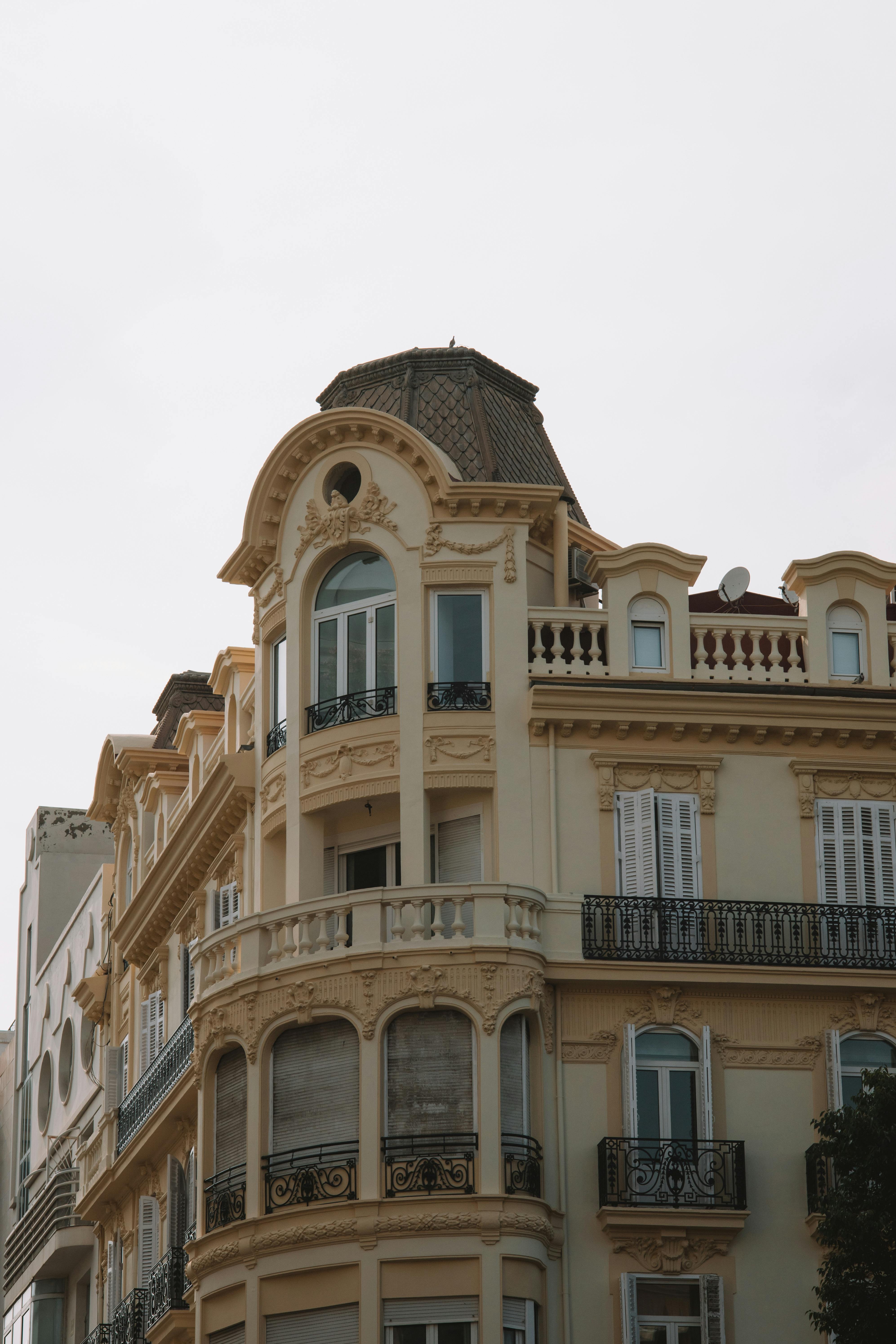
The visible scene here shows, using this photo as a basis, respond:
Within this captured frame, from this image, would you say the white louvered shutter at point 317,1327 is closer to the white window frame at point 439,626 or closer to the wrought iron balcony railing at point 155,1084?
the wrought iron balcony railing at point 155,1084

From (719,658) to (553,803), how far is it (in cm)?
337

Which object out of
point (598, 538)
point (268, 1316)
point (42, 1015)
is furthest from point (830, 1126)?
point (42, 1015)

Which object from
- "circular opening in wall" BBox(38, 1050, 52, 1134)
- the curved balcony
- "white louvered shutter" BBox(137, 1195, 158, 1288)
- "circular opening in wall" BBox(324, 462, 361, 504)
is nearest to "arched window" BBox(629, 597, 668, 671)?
the curved balcony

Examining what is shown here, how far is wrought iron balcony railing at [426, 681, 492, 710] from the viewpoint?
3431 centimetres

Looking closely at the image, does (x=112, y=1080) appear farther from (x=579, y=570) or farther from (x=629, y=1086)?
(x=629, y=1086)

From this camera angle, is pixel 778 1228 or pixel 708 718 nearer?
pixel 778 1228

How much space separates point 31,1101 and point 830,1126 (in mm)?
32266

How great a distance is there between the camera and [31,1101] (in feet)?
194

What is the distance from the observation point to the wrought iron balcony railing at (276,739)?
1411 inches

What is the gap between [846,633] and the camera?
35594 millimetres

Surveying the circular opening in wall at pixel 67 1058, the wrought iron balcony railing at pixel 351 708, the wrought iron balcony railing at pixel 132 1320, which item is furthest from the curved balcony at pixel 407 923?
the circular opening in wall at pixel 67 1058

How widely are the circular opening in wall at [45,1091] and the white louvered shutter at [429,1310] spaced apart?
27.1 metres

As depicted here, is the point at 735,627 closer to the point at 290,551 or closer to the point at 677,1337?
the point at 290,551

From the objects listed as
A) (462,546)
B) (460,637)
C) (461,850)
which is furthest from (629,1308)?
(462,546)
